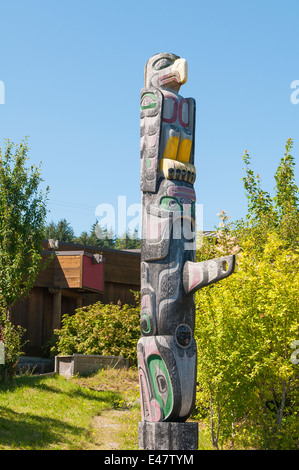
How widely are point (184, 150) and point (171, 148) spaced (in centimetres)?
27

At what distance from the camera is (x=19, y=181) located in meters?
15.0

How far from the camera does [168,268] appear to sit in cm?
892

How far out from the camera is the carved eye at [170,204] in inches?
359

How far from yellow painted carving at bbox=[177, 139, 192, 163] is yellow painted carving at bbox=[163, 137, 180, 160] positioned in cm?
12

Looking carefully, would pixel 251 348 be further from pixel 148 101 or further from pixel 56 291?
pixel 56 291

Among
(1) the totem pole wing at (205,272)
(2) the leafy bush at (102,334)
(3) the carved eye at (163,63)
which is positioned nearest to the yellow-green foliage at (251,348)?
(1) the totem pole wing at (205,272)

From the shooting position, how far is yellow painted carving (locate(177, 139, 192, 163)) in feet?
31.5

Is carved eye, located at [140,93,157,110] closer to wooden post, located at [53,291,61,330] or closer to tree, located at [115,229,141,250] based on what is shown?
wooden post, located at [53,291,61,330]

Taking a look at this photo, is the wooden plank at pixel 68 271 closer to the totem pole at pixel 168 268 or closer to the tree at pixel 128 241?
the totem pole at pixel 168 268

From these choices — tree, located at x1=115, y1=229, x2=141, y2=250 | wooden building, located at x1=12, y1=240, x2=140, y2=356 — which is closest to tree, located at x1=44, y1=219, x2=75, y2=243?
tree, located at x1=115, y1=229, x2=141, y2=250

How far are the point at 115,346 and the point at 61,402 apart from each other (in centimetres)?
452

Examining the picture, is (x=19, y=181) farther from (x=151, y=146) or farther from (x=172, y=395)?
(x=172, y=395)

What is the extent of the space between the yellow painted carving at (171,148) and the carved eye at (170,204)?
760mm
